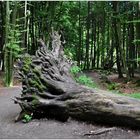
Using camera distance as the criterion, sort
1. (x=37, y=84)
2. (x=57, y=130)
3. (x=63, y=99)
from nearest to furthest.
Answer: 1. (x=57, y=130)
2. (x=63, y=99)
3. (x=37, y=84)

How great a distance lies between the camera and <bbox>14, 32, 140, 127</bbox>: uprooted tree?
24.0 ft

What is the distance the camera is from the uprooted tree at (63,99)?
24.0 feet

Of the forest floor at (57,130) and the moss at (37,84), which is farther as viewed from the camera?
the moss at (37,84)

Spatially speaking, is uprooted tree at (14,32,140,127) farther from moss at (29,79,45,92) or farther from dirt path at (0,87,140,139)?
dirt path at (0,87,140,139)

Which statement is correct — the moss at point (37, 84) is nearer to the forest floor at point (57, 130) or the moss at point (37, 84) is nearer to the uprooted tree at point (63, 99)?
the uprooted tree at point (63, 99)

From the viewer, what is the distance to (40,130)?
7605 mm

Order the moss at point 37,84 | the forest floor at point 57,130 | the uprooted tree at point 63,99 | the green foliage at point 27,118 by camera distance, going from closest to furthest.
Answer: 1. the forest floor at point 57,130
2. the uprooted tree at point 63,99
3. the green foliage at point 27,118
4. the moss at point 37,84

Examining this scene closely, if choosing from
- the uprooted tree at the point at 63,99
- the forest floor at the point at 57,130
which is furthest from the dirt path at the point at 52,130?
the uprooted tree at the point at 63,99


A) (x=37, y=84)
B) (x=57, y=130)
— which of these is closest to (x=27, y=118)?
(x=37, y=84)

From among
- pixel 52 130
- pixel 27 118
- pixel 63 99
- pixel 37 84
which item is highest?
pixel 37 84

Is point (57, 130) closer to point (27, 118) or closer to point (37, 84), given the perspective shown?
point (27, 118)

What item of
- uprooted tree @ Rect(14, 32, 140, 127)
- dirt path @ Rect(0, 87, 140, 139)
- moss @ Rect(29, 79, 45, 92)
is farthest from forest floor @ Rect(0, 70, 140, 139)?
moss @ Rect(29, 79, 45, 92)

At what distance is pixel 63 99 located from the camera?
814 cm

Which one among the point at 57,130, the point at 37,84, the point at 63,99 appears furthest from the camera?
the point at 37,84
